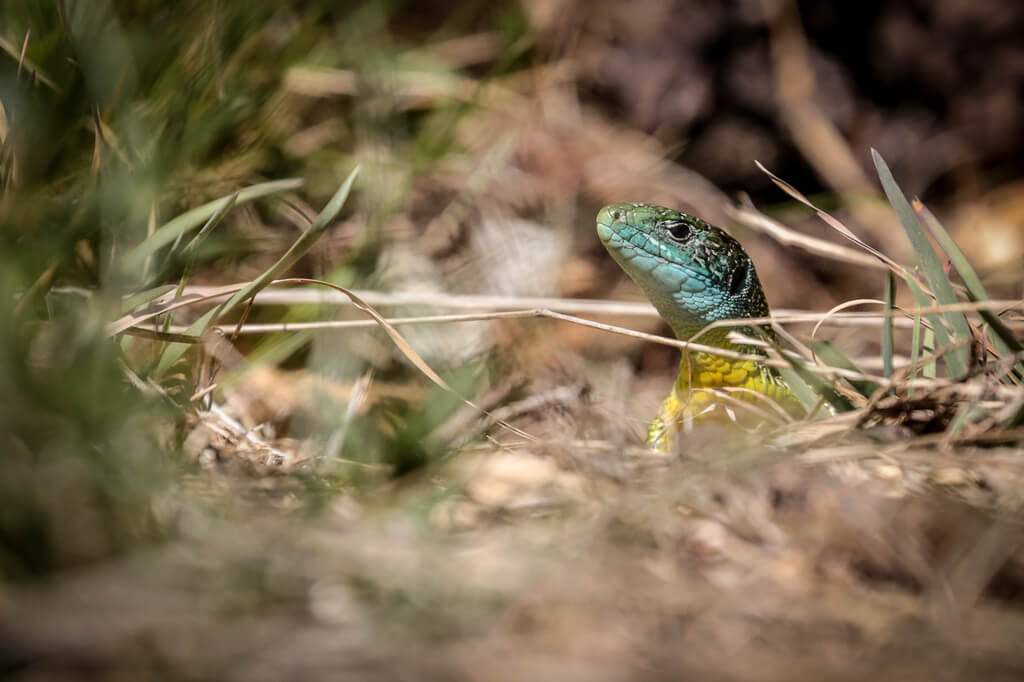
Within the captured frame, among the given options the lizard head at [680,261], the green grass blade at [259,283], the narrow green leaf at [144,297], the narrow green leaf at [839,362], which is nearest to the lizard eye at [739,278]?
the lizard head at [680,261]

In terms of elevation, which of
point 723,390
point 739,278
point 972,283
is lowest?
point 723,390

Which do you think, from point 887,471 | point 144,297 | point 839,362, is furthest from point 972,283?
point 144,297

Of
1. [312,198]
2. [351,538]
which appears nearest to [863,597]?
[351,538]

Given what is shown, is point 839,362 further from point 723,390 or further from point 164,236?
point 164,236

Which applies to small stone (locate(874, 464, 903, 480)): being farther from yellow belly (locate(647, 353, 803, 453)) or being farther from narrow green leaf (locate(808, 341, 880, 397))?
yellow belly (locate(647, 353, 803, 453))

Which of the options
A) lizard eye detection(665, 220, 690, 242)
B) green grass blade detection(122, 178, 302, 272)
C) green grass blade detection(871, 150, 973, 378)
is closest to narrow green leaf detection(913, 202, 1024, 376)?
green grass blade detection(871, 150, 973, 378)

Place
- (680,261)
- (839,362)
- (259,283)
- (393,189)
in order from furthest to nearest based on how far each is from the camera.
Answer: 1. (393,189)
2. (680,261)
3. (839,362)
4. (259,283)

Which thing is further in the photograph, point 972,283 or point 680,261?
point 680,261
